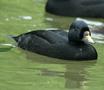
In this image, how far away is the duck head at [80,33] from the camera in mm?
10820

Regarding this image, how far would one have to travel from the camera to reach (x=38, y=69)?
9992 mm

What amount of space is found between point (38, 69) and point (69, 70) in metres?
0.54

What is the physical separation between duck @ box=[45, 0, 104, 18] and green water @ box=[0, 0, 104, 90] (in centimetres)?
163

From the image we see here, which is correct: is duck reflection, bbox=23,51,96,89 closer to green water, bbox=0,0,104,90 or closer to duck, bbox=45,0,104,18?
green water, bbox=0,0,104,90

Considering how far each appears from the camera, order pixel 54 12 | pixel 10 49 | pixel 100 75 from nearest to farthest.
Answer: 1. pixel 100 75
2. pixel 10 49
3. pixel 54 12

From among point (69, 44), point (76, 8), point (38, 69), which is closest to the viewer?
point (38, 69)

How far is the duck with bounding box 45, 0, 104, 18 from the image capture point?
15.8 m

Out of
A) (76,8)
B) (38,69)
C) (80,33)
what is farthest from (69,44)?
(76,8)

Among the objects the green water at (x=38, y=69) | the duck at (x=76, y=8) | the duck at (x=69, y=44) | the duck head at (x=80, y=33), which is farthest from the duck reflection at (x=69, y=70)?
the duck at (x=76, y=8)

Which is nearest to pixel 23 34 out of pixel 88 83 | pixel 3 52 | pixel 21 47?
pixel 21 47

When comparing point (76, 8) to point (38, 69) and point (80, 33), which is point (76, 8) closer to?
point (80, 33)

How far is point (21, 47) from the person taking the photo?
11.8 meters

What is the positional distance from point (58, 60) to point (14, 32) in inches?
83.4

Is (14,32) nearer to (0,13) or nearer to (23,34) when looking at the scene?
(23,34)
